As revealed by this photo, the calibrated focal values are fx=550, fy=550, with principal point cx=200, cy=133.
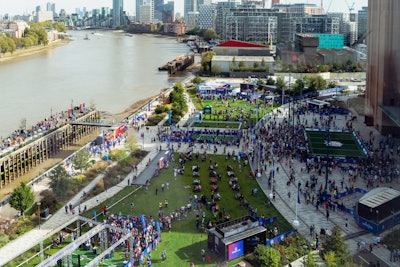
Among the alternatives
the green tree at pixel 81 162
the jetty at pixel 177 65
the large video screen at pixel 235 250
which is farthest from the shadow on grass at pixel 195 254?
the jetty at pixel 177 65

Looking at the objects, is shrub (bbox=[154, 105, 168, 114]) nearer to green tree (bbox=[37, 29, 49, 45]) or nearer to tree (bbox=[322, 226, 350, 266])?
tree (bbox=[322, 226, 350, 266])

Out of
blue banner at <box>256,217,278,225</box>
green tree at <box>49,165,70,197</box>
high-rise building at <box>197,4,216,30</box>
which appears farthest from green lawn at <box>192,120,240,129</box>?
A: high-rise building at <box>197,4,216,30</box>

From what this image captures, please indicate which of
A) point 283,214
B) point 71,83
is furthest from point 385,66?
point 71,83

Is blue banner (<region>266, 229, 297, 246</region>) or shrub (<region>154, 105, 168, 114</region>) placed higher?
shrub (<region>154, 105, 168, 114</region>)

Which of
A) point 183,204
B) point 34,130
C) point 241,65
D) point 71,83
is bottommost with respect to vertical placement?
point 183,204

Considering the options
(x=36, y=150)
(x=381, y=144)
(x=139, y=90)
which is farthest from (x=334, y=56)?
(x=36, y=150)

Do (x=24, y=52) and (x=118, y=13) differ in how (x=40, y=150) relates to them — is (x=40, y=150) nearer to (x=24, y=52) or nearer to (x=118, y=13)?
(x=24, y=52)

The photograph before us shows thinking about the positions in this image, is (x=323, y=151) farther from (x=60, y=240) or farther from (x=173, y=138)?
(x=60, y=240)
